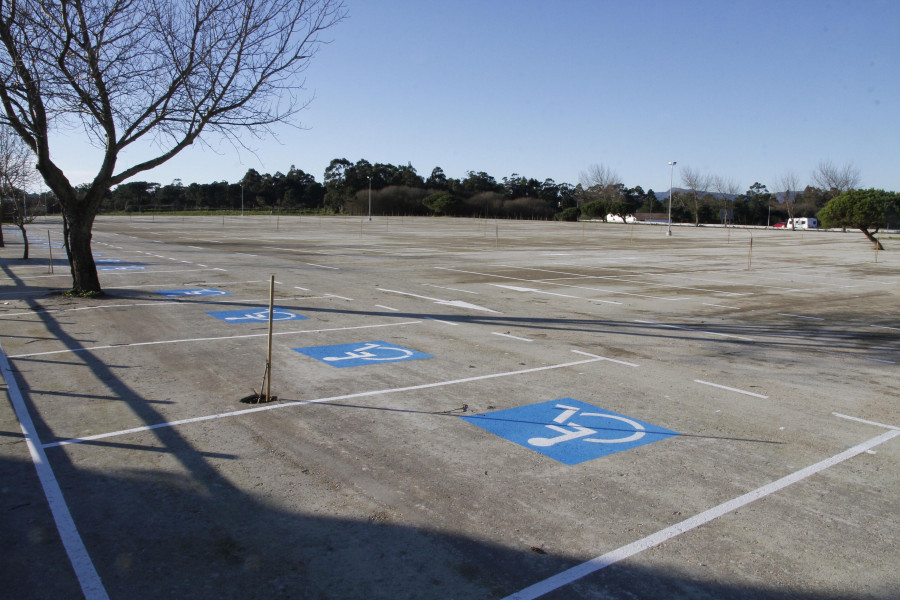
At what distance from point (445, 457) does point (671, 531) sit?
2.04 metres

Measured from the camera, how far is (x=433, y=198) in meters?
116

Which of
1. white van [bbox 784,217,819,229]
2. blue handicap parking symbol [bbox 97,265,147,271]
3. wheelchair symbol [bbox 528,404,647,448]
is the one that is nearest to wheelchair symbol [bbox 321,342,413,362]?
wheelchair symbol [bbox 528,404,647,448]

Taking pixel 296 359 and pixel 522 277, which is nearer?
pixel 296 359

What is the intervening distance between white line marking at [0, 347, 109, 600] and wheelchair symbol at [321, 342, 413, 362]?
151 inches

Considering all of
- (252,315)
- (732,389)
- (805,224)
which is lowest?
(732,389)

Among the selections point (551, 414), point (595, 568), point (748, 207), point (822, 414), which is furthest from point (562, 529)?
point (748, 207)

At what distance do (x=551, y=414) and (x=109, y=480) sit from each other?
4.25 m

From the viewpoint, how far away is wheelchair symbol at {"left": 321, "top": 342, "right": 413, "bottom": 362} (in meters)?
9.70

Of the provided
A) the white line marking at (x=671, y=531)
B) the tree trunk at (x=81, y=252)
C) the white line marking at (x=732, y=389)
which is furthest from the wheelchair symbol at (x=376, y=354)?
the tree trunk at (x=81, y=252)

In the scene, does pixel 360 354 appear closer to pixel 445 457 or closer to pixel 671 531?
pixel 445 457

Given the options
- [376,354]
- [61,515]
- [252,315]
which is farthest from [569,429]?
[252,315]

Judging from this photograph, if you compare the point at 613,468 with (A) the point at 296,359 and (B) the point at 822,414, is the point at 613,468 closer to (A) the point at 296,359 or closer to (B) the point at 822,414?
(B) the point at 822,414

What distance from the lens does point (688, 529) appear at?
4633 mm

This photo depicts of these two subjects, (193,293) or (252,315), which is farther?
(193,293)
